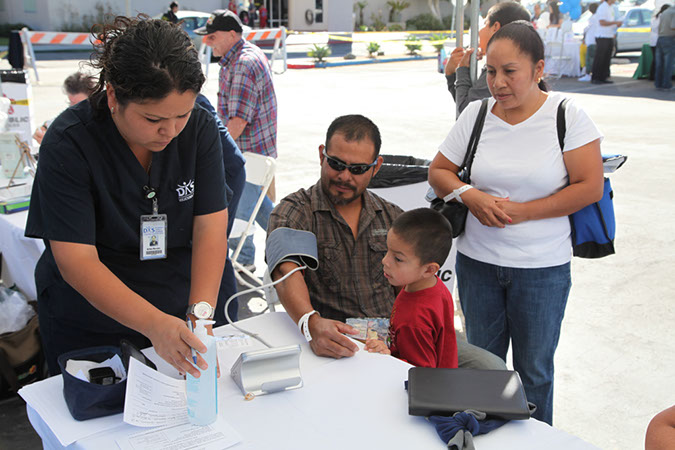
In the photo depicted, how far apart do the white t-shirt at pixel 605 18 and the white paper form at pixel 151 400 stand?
1348cm

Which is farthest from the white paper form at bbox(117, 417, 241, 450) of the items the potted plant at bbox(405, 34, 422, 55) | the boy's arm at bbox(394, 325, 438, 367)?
the potted plant at bbox(405, 34, 422, 55)

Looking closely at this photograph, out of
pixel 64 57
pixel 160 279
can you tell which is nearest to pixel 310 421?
pixel 160 279

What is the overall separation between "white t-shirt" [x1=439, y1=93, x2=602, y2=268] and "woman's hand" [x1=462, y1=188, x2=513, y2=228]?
2.6 inches

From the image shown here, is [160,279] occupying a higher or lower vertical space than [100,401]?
higher

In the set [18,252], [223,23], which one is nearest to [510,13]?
[223,23]

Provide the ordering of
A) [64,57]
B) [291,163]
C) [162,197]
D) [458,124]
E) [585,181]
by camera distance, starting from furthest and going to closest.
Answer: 1. [64,57]
2. [291,163]
3. [458,124]
4. [585,181]
5. [162,197]

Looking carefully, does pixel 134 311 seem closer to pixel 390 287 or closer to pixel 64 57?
pixel 390 287

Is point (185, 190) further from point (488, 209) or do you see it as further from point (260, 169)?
point (260, 169)

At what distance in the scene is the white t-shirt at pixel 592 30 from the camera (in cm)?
1322

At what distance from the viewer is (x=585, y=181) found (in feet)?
7.29

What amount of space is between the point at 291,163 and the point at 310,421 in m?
5.77

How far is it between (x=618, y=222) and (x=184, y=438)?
494 cm

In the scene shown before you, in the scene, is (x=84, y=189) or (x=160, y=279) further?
(x=160, y=279)

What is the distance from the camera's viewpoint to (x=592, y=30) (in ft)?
44.9
